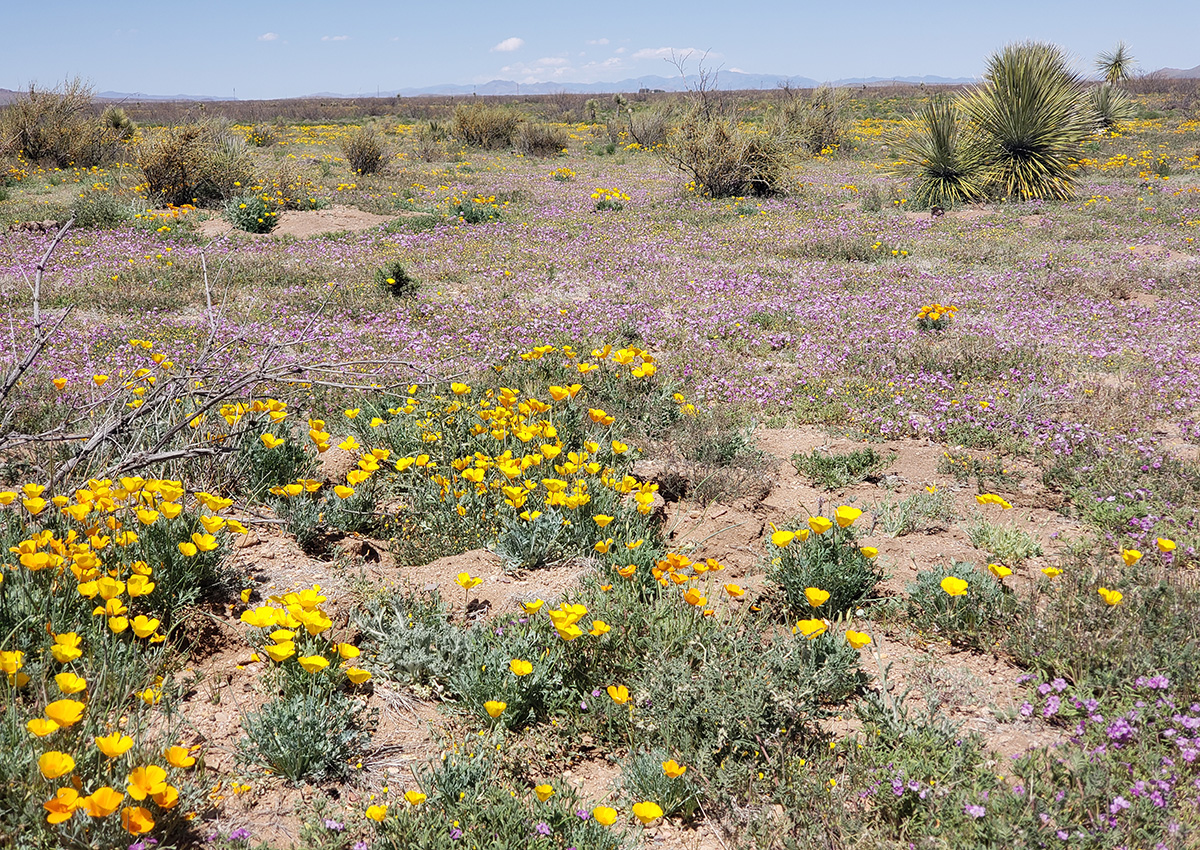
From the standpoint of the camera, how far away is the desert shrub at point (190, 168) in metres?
15.0

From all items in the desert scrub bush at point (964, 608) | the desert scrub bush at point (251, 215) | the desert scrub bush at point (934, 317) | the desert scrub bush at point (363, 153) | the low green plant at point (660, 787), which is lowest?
the low green plant at point (660, 787)

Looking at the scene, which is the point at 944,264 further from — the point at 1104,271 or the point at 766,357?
the point at 766,357

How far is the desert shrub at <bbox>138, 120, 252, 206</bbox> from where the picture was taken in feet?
49.1

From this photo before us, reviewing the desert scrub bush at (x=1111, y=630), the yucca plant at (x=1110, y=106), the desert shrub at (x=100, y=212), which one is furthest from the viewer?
the yucca plant at (x=1110, y=106)

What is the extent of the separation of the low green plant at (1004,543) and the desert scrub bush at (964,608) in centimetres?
52

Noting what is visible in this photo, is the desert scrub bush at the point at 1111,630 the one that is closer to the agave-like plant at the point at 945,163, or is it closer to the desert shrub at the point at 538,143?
the agave-like plant at the point at 945,163

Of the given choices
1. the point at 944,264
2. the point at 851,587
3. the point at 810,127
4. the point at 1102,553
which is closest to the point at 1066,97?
the point at 944,264

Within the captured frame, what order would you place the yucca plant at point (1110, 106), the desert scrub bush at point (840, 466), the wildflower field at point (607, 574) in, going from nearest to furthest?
1. the wildflower field at point (607, 574)
2. the desert scrub bush at point (840, 466)
3. the yucca plant at point (1110, 106)

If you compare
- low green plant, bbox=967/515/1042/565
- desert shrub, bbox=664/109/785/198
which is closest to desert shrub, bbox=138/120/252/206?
desert shrub, bbox=664/109/785/198

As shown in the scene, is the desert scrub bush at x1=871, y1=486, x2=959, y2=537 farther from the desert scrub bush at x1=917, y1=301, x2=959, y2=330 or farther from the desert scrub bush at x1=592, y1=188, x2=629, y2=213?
the desert scrub bush at x1=592, y1=188, x2=629, y2=213

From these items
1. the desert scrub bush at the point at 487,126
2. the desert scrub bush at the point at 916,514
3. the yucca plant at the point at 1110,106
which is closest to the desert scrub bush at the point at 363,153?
the desert scrub bush at the point at 487,126

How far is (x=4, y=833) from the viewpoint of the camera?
6.36 ft

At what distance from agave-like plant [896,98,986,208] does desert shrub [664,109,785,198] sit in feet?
10.5

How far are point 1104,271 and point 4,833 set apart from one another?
11933 mm
